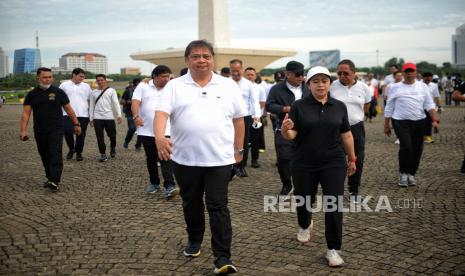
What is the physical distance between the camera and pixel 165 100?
413cm

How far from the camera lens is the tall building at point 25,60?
2661 centimetres

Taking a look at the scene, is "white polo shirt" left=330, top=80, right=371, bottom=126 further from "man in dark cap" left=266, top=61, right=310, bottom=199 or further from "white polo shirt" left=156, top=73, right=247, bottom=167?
"white polo shirt" left=156, top=73, right=247, bottom=167

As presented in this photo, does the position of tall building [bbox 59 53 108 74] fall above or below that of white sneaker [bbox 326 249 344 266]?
above

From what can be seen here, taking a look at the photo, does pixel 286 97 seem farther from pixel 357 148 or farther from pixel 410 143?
pixel 410 143

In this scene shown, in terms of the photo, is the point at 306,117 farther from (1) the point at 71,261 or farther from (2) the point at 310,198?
(1) the point at 71,261

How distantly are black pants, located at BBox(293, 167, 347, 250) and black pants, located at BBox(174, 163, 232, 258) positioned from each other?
2.65ft

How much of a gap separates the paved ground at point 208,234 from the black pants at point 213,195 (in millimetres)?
334

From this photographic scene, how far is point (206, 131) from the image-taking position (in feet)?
13.5

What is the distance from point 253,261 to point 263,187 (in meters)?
3.44

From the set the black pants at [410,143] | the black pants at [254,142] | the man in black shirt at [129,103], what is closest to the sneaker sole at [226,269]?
the black pants at [410,143]

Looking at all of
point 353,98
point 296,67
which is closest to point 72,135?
point 296,67

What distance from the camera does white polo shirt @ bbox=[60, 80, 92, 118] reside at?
11250 millimetres

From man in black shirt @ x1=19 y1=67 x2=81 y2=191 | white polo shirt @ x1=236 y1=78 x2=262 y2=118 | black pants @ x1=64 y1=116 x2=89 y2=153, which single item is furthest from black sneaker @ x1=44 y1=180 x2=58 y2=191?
white polo shirt @ x1=236 y1=78 x2=262 y2=118

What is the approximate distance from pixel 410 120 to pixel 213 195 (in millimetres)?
4829
